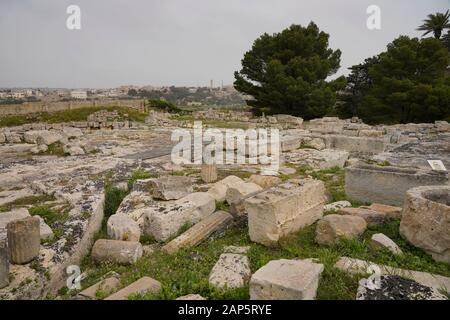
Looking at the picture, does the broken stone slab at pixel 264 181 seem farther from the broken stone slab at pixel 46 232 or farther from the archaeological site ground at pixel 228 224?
the broken stone slab at pixel 46 232

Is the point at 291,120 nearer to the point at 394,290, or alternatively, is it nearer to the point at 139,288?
the point at 394,290

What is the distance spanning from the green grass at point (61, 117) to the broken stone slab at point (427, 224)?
21.9 m

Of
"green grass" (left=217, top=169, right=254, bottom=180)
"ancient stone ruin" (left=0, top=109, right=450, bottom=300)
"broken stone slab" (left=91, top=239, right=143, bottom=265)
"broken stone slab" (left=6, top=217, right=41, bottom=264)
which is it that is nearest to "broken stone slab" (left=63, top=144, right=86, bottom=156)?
"ancient stone ruin" (left=0, top=109, right=450, bottom=300)

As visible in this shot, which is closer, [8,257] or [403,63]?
[8,257]

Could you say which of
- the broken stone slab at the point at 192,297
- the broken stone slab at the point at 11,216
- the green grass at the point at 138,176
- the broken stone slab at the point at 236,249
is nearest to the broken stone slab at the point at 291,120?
the green grass at the point at 138,176

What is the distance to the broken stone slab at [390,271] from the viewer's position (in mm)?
3594

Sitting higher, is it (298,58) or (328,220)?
(298,58)

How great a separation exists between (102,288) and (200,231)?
1.71 meters

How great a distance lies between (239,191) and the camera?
20.5 ft

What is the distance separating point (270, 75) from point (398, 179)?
22094 millimetres

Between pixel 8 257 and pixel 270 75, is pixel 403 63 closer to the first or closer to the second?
pixel 270 75

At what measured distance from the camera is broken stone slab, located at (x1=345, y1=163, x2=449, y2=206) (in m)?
6.05
